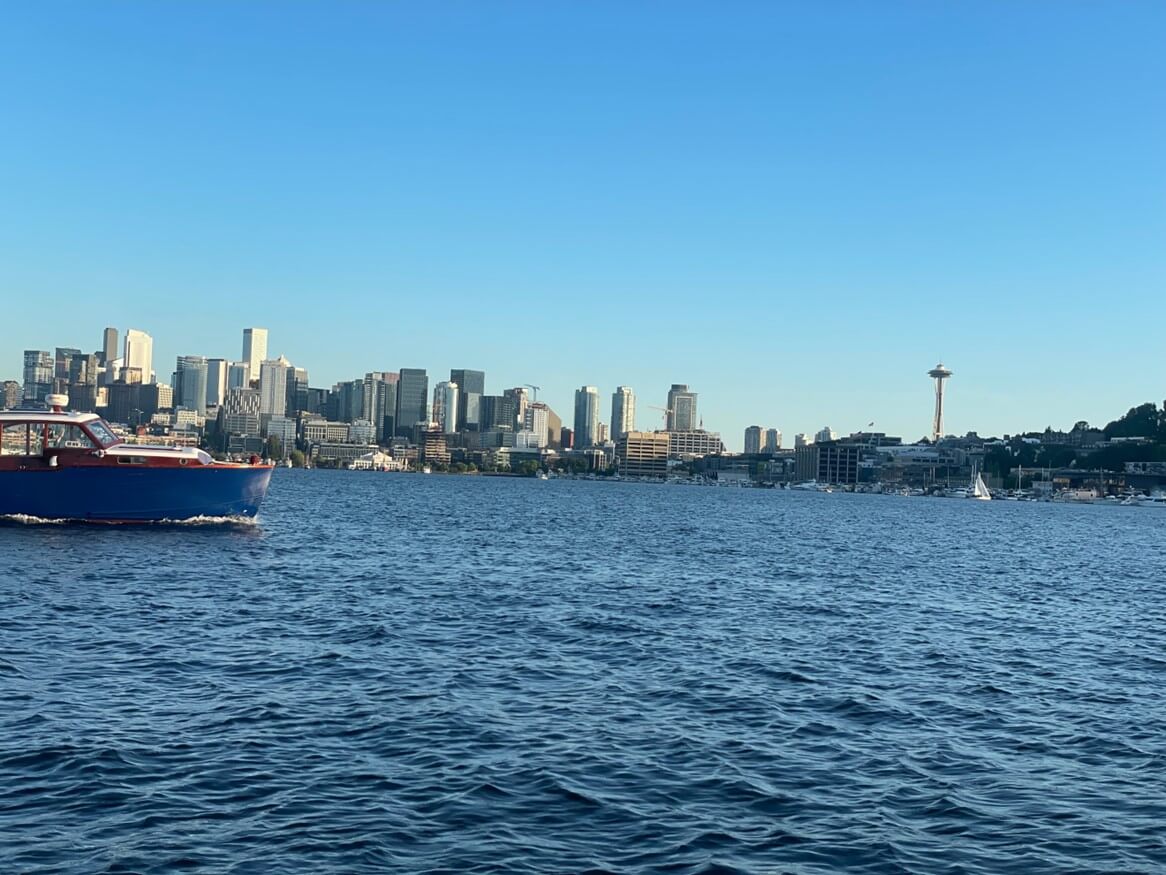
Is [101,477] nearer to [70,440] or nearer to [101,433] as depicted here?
[101,433]

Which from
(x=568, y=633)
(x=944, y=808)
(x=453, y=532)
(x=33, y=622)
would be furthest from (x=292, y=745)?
(x=453, y=532)

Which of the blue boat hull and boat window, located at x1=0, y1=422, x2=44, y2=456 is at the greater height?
boat window, located at x1=0, y1=422, x2=44, y2=456

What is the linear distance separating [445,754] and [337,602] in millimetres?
20390

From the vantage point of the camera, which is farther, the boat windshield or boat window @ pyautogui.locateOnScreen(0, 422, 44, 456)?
boat window @ pyautogui.locateOnScreen(0, 422, 44, 456)

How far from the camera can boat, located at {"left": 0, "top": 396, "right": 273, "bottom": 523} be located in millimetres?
65688

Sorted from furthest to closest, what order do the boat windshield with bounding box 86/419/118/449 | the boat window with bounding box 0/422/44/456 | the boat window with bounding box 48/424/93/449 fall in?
1. the boat window with bounding box 48/424/93/449
2. the boat window with bounding box 0/422/44/456
3. the boat windshield with bounding box 86/419/118/449

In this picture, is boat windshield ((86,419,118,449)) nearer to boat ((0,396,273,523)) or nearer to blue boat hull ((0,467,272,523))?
boat ((0,396,273,523))

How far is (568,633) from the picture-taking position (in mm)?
32250

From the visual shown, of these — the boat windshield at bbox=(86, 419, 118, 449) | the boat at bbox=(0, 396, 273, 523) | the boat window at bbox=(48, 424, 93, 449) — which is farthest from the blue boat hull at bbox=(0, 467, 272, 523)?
the boat window at bbox=(48, 424, 93, 449)

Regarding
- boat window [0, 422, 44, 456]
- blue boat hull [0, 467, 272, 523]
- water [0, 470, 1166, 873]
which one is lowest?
water [0, 470, 1166, 873]

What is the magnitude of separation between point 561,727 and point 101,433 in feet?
182

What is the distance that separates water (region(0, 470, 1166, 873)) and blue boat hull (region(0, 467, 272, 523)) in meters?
19.5

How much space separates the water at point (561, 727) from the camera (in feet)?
48.9

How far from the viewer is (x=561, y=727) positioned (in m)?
21.0
